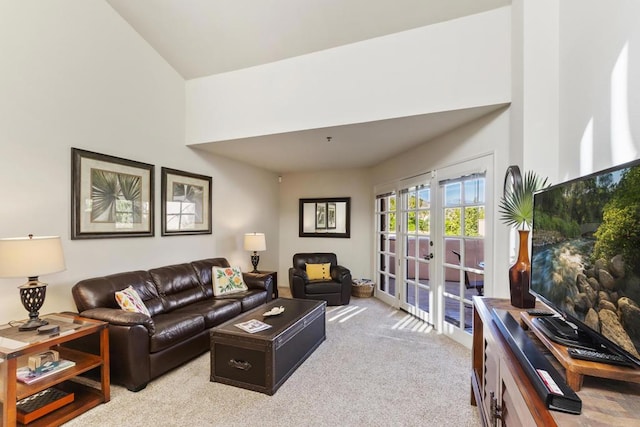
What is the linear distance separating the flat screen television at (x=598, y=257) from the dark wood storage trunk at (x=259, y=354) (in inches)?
73.6

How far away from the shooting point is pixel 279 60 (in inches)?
135

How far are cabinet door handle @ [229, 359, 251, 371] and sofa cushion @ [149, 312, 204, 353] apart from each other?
1.90 feet

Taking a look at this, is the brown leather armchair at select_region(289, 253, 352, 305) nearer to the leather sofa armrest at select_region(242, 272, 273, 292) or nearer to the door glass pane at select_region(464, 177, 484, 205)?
the leather sofa armrest at select_region(242, 272, 273, 292)

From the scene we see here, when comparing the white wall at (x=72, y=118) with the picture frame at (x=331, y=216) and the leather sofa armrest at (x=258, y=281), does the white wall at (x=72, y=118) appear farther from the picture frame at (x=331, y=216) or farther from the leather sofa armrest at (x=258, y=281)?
the picture frame at (x=331, y=216)

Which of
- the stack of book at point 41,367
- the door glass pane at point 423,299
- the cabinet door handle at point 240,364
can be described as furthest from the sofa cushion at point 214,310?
the door glass pane at point 423,299

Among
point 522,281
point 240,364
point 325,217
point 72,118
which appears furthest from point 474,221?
point 72,118

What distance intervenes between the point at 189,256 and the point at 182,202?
2.42ft

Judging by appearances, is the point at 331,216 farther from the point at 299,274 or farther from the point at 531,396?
the point at 531,396

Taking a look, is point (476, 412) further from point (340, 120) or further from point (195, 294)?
point (195, 294)

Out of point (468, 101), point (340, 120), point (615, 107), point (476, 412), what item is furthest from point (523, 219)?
point (340, 120)

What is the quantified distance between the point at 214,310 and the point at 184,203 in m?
1.59

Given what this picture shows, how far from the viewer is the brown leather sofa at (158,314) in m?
2.37

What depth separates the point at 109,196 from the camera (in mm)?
3104

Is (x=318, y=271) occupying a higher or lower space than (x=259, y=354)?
higher
